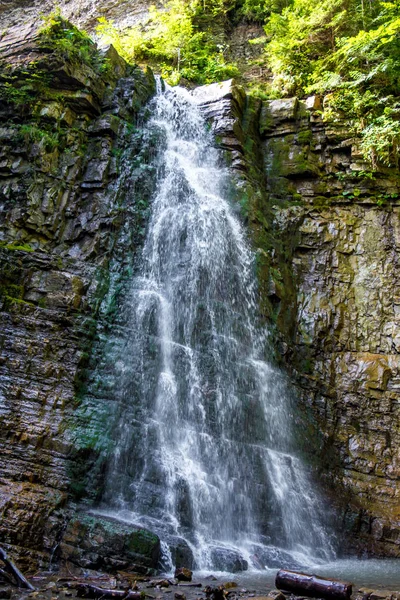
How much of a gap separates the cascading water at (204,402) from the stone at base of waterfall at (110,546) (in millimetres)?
819

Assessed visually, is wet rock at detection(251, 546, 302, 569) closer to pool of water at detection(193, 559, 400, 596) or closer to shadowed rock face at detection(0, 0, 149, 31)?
pool of water at detection(193, 559, 400, 596)

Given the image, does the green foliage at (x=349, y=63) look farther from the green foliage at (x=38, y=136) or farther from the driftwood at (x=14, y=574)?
the driftwood at (x=14, y=574)

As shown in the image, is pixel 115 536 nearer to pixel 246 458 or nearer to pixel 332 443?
pixel 246 458

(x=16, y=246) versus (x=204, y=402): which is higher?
(x=16, y=246)

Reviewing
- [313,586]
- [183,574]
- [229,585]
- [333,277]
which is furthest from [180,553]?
[333,277]

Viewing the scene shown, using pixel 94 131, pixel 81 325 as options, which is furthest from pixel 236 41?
pixel 81 325

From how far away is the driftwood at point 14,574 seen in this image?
5.38 m

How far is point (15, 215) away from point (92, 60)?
19.0 feet

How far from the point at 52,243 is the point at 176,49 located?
39.4 ft

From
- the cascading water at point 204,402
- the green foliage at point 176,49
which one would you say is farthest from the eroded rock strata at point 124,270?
the green foliage at point 176,49

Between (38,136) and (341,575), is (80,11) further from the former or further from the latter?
(341,575)

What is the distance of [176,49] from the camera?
1898cm

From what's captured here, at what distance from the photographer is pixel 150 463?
8562 mm

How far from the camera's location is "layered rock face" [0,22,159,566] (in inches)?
305
